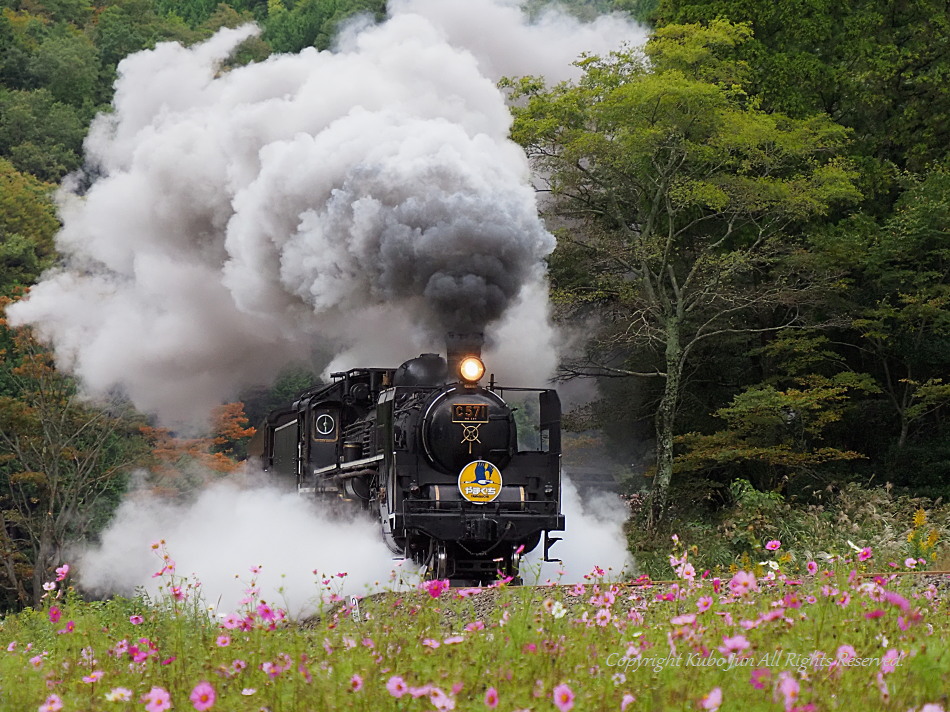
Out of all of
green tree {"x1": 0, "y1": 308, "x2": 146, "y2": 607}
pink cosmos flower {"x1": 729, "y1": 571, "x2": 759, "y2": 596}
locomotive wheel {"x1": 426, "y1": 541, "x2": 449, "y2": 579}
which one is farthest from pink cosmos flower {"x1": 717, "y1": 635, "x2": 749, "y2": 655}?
green tree {"x1": 0, "y1": 308, "x2": 146, "y2": 607}

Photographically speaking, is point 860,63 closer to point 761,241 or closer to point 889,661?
point 761,241

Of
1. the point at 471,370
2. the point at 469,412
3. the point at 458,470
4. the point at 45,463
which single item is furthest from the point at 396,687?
the point at 45,463

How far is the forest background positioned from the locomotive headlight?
6105 millimetres

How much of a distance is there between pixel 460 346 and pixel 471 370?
0.61 meters

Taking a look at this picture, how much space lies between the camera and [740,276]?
2386 centimetres

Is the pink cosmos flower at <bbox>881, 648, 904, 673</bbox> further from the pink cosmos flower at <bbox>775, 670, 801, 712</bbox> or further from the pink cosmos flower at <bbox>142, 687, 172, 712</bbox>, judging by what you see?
the pink cosmos flower at <bbox>142, 687, 172, 712</bbox>

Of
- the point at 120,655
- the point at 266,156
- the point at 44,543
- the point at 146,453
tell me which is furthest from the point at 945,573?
the point at 146,453

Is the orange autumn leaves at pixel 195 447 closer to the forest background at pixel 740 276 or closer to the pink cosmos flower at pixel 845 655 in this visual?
the forest background at pixel 740 276

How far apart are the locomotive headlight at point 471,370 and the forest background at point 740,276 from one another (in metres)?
6.11

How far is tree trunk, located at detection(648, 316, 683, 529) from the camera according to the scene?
2086 cm

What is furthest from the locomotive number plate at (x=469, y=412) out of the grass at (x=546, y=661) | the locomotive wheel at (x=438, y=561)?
the grass at (x=546, y=661)

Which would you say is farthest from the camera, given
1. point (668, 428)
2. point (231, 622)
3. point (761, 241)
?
point (761, 241)

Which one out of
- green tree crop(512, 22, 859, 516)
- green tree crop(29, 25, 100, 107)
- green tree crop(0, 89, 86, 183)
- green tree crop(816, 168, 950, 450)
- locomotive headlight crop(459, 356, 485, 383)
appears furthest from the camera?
green tree crop(29, 25, 100, 107)

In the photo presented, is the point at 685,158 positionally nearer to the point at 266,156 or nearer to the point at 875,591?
the point at 266,156
